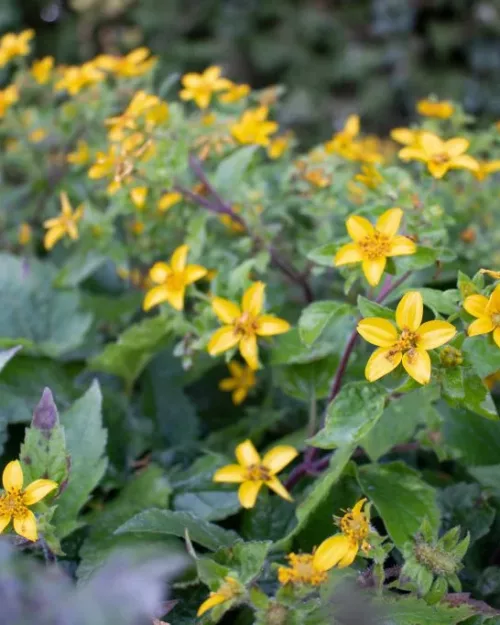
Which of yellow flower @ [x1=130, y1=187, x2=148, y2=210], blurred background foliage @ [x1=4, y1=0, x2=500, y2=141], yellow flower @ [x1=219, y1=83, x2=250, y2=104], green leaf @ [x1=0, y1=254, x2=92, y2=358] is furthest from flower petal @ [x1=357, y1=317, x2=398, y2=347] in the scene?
blurred background foliage @ [x1=4, y1=0, x2=500, y2=141]

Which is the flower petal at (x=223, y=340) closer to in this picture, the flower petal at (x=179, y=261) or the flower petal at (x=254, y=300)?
the flower petal at (x=254, y=300)

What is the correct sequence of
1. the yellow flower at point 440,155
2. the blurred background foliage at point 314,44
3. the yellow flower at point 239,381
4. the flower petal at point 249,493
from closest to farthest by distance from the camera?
the flower petal at point 249,493 → the yellow flower at point 440,155 → the yellow flower at point 239,381 → the blurred background foliage at point 314,44

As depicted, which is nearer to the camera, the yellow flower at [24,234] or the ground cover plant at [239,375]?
the ground cover plant at [239,375]

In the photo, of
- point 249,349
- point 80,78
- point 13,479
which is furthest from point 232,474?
point 80,78

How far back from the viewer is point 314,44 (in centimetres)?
396

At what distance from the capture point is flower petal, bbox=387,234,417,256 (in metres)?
0.90

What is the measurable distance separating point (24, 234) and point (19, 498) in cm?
83

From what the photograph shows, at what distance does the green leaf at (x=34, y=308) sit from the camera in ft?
4.41

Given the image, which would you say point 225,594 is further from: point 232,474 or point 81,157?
point 81,157

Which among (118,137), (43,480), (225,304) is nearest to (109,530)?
(43,480)

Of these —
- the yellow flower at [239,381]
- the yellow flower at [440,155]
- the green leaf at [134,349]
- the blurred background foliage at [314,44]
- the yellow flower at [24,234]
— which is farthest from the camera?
the blurred background foliage at [314,44]

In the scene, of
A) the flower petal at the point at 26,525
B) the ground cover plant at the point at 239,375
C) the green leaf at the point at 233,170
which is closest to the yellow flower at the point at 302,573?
the ground cover plant at the point at 239,375

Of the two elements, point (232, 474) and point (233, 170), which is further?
point (233, 170)

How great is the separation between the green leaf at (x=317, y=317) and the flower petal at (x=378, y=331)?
120 mm
